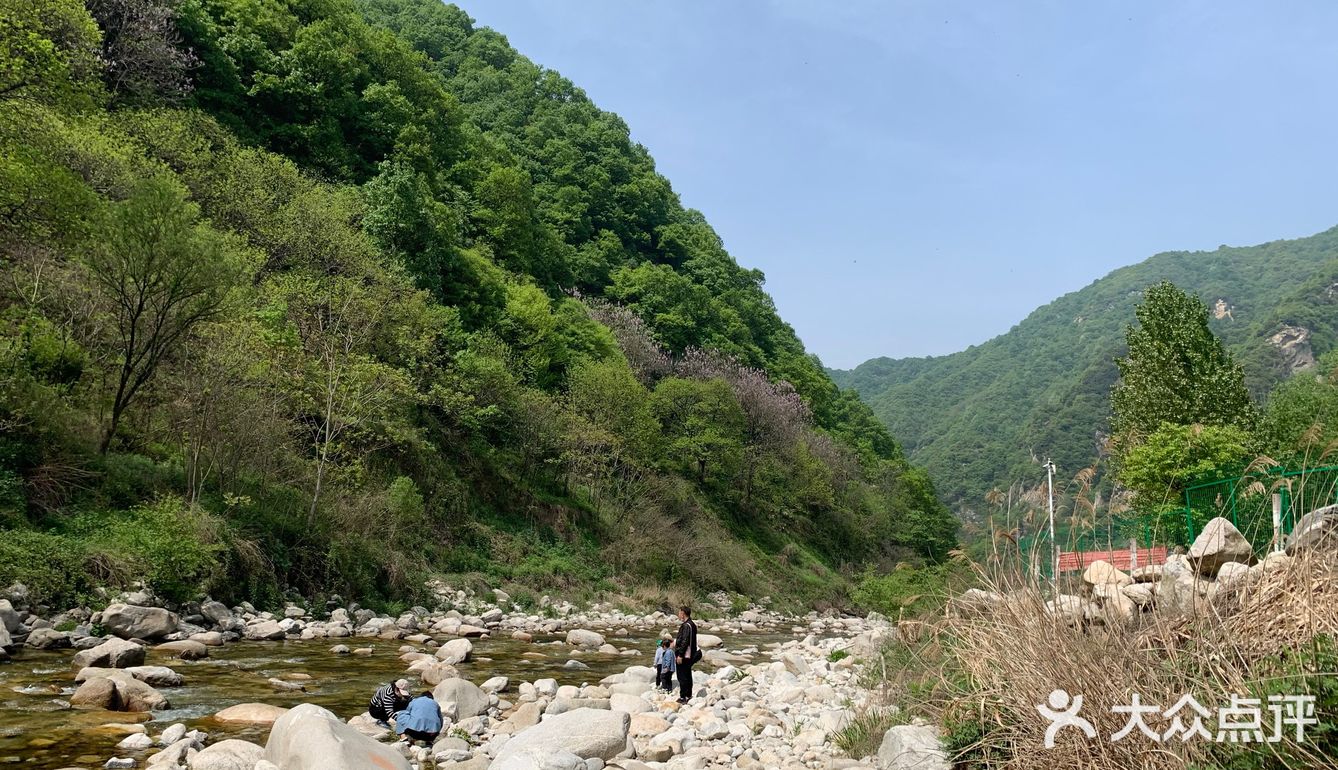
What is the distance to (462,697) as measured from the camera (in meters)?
10.6

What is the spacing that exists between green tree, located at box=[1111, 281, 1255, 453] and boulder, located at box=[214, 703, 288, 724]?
1115 inches

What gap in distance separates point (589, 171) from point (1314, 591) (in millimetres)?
72586

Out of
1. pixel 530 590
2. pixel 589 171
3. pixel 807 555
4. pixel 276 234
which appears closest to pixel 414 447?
pixel 530 590

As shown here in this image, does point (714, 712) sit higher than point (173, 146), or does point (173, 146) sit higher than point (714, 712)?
point (173, 146)

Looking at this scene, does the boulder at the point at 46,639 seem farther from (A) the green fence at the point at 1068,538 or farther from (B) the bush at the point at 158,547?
(A) the green fence at the point at 1068,538

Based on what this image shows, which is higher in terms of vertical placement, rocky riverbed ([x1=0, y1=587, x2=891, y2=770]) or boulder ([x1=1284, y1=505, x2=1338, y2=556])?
boulder ([x1=1284, y1=505, x2=1338, y2=556])

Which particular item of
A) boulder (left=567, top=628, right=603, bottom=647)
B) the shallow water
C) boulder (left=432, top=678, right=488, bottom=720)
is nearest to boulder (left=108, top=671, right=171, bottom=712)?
the shallow water

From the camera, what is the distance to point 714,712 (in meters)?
10.2

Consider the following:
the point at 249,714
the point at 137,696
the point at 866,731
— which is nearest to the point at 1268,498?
the point at 866,731

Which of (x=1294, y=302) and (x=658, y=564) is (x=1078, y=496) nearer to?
(x=658, y=564)

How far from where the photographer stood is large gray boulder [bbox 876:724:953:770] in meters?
5.65

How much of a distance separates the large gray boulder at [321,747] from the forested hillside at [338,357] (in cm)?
894

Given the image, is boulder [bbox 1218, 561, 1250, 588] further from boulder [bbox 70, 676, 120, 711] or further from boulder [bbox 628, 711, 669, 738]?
boulder [bbox 70, 676, 120, 711]

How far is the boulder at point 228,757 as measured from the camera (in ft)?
22.3
